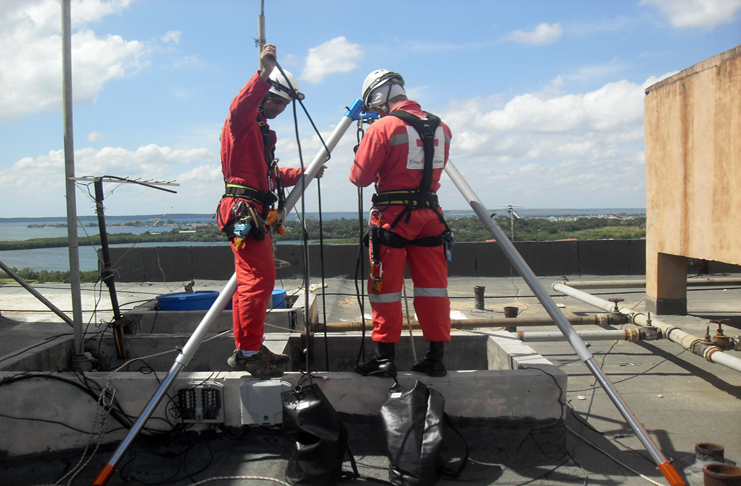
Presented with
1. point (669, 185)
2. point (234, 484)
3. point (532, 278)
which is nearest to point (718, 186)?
point (669, 185)

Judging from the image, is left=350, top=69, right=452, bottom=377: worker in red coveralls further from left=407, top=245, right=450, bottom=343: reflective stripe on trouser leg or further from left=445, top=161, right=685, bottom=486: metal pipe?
left=445, top=161, right=685, bottom=486: metal pipe

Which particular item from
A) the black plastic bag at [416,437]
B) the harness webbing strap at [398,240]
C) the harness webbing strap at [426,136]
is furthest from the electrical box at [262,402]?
the harness webbing strap at [426,136]

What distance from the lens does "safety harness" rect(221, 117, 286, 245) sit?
3.51 metres

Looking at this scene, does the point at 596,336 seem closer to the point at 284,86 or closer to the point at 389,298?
the point at 389,298

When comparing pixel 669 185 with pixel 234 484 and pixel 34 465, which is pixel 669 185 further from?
pixel 34 465

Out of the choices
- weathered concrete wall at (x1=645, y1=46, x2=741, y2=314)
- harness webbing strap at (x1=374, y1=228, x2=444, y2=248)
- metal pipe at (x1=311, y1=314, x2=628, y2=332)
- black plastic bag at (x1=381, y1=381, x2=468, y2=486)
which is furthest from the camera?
weathered concrete wall at (x1=645, y1=46, x2=741, y2=314)

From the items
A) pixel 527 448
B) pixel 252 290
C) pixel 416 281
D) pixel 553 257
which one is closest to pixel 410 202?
pixel 416 281

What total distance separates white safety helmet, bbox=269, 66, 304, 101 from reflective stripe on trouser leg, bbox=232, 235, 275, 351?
1.06 meters

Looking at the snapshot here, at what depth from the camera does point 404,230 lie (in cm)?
367

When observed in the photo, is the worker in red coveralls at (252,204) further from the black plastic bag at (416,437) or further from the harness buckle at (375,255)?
the black plastic bag at (416,437)

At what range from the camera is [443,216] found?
3.85 metres

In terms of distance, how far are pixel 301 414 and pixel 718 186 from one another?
6332 mm

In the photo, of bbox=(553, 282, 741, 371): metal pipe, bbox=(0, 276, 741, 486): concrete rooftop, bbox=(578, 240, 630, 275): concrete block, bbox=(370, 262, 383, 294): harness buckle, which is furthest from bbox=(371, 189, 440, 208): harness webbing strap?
bbox=(578, 240, 630, 275): concrete block

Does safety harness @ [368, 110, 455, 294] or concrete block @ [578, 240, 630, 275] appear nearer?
safety harness @ [368, 110, 455, 294]
